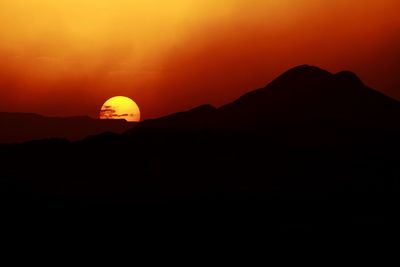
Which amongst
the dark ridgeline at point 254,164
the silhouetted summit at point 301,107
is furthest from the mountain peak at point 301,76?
the dark ridgeline at point 254,164

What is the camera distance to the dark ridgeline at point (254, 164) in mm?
74188

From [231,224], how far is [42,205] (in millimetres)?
19549

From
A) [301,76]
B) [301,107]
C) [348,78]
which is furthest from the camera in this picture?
[301,76]

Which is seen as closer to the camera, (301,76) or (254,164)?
(254,164)

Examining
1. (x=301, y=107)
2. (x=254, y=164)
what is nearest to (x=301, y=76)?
(x=301, y=107)

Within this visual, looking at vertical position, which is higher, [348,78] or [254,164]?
[348,78]

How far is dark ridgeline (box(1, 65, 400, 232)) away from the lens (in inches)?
2921

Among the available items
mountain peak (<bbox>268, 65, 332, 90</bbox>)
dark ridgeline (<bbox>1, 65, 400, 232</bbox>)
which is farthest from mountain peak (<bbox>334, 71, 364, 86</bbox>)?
dark ridgeline (<bbox>1, 65, 400, 232</bbox>)

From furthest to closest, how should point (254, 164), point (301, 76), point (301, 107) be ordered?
point (301, 76) < point (301, 107) < point (254, 164)

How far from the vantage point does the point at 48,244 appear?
61.9 meters

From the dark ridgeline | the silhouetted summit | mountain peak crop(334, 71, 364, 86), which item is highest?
mountain peak crop(334, 71, 364, 86)

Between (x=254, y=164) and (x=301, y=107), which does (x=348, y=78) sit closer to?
(x=301, y=107)

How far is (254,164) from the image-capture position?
8762 centimetres

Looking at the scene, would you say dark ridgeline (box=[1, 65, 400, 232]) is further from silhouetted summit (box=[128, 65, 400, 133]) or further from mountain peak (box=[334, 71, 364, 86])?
mountain peak (box=[334, 71, 364, 86])
